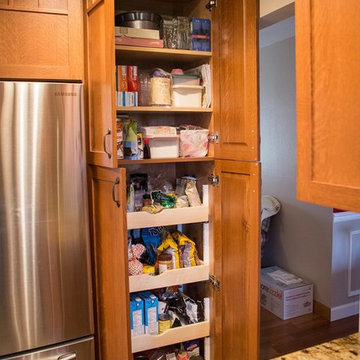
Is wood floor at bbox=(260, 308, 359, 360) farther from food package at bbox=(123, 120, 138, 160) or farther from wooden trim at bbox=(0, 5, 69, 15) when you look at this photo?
wooden trim at bbox=(0, 5, 69, 15)

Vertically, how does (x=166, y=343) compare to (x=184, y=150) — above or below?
below

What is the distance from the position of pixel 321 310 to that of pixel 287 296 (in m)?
0.32

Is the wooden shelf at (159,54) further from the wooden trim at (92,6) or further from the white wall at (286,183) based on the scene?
the white wall at (286,183)

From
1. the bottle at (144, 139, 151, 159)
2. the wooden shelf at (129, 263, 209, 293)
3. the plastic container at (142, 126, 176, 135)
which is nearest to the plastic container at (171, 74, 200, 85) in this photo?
the plastic container at (142, 126, 176, 135)

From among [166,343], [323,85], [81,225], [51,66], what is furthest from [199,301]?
[323,85]

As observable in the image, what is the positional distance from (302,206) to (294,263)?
53cm

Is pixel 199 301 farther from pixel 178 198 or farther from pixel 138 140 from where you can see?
pixel 138 140

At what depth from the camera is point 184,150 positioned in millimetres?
2111

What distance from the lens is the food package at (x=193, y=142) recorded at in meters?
2.10

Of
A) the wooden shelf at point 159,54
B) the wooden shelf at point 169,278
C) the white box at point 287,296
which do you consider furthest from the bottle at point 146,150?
the white box at point 287,296

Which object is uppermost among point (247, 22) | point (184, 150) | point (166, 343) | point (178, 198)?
point (247, 22)

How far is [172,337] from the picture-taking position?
2.11 m

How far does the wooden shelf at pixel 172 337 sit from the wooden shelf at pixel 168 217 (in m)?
0.56

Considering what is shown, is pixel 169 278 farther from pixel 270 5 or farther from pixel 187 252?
pixel 270 5
